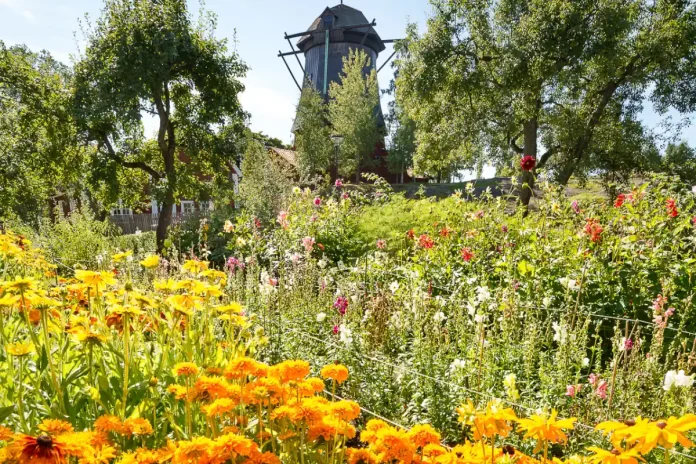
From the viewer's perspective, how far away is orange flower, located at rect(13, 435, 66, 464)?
85 centimetres

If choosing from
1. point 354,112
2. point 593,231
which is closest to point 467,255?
point 593,231

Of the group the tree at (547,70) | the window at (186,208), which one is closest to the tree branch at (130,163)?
the window at (186,208)

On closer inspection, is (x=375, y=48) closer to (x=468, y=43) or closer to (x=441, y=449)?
(x=468, y=43)

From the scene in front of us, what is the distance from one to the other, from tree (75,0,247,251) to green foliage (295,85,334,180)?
10961 millimetres

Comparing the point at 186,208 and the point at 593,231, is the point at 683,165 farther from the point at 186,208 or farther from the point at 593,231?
the point at 186,208

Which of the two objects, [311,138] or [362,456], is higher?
[311,138]

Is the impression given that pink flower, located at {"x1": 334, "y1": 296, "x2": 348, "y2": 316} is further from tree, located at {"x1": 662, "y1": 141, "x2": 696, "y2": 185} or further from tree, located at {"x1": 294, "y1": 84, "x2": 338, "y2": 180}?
tree, located at {"x1": 294, "y1": 84, "x2": 338, "y2": 180}

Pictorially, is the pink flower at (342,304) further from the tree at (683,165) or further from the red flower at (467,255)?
the tree at (683,165)

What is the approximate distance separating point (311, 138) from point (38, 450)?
72.6ft

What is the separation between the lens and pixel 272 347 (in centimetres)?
288

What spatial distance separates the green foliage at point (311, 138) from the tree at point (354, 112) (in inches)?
42.5

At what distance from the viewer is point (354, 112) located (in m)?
24.0

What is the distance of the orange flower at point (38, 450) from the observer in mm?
854

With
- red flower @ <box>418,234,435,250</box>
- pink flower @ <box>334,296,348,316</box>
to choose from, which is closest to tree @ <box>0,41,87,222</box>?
red flower @ <box>418,234,435,250</box>
